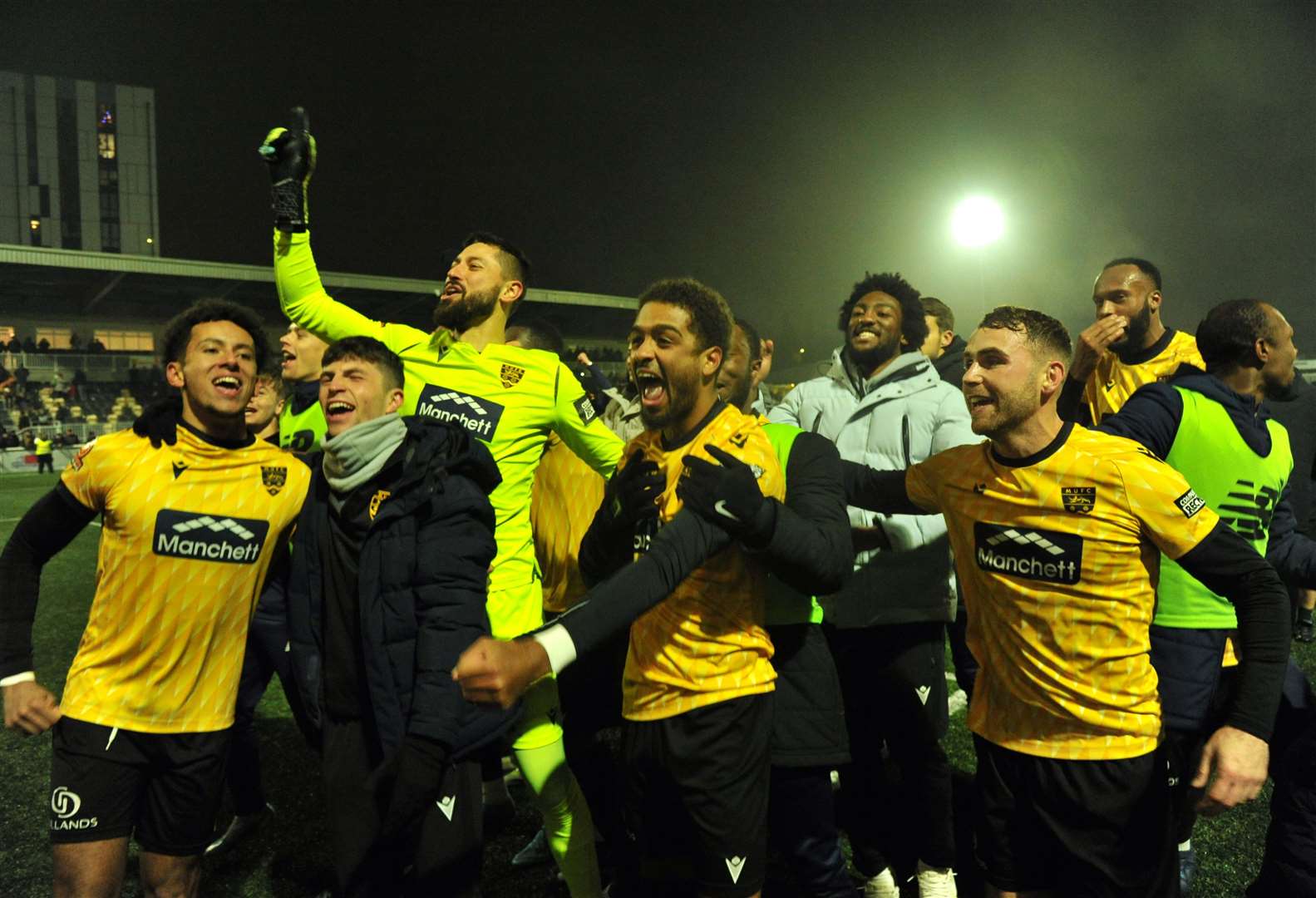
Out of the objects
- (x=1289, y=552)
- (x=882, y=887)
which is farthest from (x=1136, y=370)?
(x=882, y=887)

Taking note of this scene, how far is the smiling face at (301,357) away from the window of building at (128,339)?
139ft

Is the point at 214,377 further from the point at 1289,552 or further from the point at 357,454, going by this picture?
the point at 1289,552

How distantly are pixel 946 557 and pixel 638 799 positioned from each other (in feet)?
6.24

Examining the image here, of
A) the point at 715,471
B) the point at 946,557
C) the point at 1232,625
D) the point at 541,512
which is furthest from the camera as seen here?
the point at 541,512

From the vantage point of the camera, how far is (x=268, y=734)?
18.6ft

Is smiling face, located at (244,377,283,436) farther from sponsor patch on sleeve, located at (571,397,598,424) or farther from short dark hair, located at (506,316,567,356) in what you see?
sponsor patch on sleeve, located at (571,397,598,424)

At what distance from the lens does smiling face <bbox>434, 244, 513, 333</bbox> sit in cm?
379

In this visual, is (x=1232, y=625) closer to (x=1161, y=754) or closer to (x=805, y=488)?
(x=1161, y=754)

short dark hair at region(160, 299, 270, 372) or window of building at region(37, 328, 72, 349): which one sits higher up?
short dark hair at region(160, 299, 270, 372)

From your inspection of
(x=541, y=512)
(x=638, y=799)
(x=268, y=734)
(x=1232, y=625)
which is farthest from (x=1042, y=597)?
(x=268, y=734)

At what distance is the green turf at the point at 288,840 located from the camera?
3.63 metres

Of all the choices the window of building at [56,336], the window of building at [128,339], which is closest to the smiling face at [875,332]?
the window of building at [128,339]

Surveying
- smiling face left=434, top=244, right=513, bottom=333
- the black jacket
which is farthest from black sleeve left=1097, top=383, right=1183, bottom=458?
smiling face left=434, top=244, right=513, bottom=333

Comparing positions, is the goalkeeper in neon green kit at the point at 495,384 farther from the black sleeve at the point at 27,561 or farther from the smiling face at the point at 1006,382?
the smiling face at the point at 1006,382
